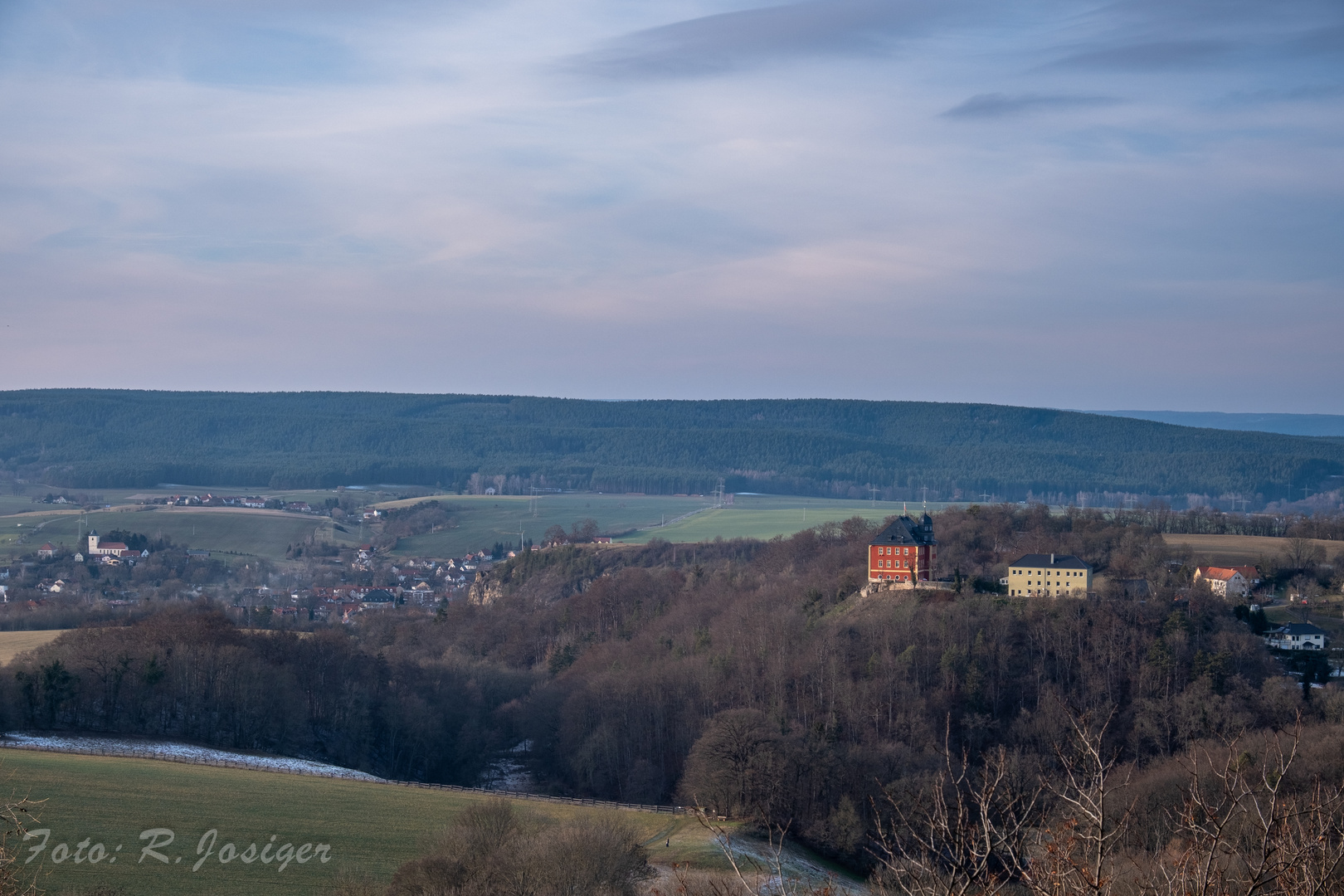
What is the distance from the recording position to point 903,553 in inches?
2640

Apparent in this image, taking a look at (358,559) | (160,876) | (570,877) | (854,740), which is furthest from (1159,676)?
(358,559)

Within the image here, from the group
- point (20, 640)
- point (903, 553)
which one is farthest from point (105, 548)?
point (903, 553)

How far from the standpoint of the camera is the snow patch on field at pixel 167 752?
4756 cm

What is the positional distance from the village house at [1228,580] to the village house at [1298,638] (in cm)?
498

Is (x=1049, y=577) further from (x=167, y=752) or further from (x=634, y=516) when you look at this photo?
(x=634, y=516)

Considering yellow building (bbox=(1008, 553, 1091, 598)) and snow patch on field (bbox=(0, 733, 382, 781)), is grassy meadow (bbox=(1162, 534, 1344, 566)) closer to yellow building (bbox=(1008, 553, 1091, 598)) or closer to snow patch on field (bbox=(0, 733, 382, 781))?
yellow building (bbox=(1008, 553, 1091, 598))

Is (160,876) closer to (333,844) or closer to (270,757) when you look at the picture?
(333,844)

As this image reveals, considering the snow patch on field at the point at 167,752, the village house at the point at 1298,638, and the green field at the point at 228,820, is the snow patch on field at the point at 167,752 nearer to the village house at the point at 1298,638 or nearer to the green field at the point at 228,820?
the green field at the point at 228,820

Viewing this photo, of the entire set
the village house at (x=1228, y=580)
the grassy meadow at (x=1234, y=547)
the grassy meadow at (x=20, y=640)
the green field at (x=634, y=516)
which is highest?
the grassy meadow at (x=1234, y=547)

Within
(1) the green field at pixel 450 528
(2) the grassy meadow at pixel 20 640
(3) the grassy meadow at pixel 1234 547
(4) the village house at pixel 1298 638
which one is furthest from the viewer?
(1) the green field at pixel 450 528

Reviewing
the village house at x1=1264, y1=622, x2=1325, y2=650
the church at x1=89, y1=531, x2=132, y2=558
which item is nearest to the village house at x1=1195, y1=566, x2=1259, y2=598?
the village house at x1=1264, y1=622, x2=1325, y2=650

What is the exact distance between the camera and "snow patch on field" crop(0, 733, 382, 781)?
1873 inches

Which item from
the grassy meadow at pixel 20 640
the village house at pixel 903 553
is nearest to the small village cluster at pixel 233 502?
the grassy meadow at pixel 20 640

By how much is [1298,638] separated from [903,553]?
19.0 metres
